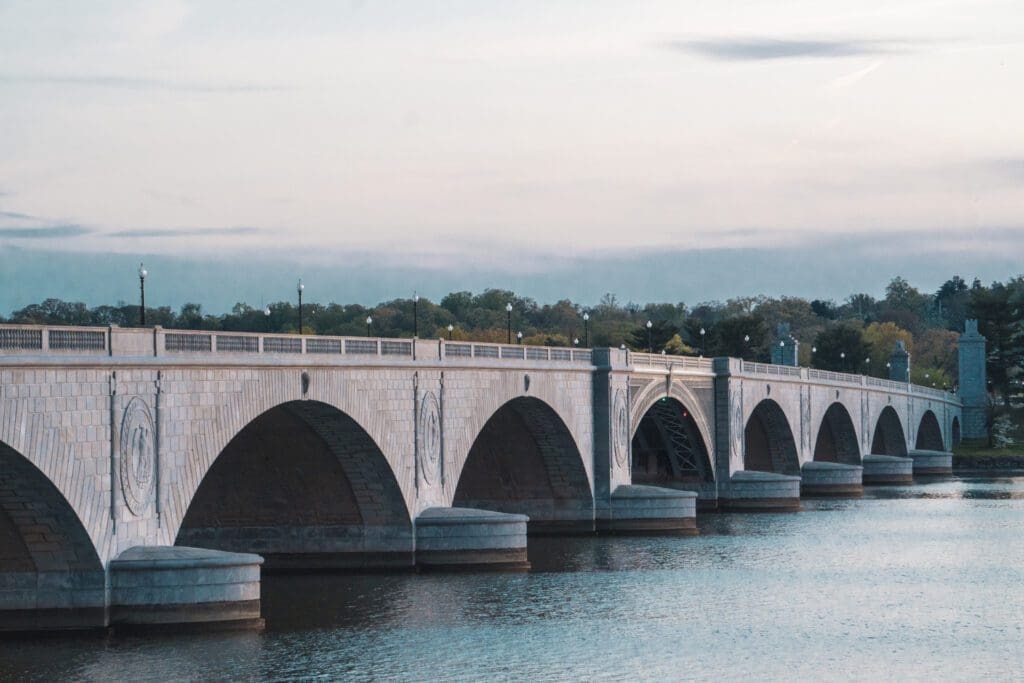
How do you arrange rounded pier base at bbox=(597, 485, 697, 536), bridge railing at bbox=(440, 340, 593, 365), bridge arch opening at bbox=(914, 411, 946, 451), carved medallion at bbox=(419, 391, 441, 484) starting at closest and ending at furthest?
carved medallion at bbox=(419, 391, 441, 484), bridge railing at bbox=(440, 340, 593, 365), rounded pier base at bbox=(597, 485, 697, 536), bridge arch opening at bbox=(914, 411, 946, 451)

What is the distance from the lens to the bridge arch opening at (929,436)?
496 feet

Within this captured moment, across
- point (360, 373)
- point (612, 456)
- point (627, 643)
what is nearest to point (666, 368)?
point (612, 456)

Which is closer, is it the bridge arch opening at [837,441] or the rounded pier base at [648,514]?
the rounded pier base at [648,514]

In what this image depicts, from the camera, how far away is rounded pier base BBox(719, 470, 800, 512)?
83.9m

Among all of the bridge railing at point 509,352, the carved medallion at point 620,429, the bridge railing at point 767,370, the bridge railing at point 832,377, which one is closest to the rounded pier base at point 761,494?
the bridge railing at point 767,370

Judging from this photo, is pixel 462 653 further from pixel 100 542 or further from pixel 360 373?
pixel 360 373

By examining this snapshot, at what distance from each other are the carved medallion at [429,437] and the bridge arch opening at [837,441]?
6614 cm

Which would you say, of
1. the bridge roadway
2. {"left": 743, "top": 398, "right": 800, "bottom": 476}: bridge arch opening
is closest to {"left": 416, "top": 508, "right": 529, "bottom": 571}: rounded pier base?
the bridge roadway

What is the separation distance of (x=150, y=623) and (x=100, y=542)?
2.10 meters

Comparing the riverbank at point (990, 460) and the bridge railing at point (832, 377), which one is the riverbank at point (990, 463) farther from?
the bridge railing at point (832, 377)

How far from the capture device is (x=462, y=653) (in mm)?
37969

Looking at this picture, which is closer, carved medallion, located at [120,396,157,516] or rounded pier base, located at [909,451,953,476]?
carved medallion, located at [120,396,157,516]

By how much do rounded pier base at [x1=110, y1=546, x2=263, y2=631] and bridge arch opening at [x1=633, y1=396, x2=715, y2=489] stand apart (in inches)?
1824

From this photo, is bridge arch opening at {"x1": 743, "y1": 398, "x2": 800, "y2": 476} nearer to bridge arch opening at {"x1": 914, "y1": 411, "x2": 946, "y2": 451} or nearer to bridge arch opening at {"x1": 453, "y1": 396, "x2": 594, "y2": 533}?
bridge arch opening at {"x1": 453, "y1": 396, "x2": 594, "y2": 533}
